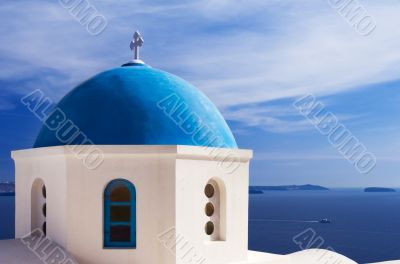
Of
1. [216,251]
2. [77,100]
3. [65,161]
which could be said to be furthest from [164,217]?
[77,100]

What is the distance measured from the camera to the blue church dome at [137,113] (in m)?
7.61

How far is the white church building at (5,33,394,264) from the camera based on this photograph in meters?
7.28

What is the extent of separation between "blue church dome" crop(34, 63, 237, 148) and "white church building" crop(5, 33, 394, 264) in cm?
2

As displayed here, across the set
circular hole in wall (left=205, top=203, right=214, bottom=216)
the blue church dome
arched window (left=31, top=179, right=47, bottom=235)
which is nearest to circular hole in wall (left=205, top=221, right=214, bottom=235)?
circular hole in wall (left=205, top=203, right=214, bottom=216)

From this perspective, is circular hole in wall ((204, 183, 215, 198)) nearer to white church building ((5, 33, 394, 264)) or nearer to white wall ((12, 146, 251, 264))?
white church building ((5, 33, 394, 264))

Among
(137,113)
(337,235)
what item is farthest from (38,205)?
(337,235)

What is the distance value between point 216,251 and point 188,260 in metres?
0.67

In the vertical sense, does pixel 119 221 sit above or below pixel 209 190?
below

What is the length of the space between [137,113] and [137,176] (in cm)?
108

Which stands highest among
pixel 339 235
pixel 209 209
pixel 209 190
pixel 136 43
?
pixel 136 43

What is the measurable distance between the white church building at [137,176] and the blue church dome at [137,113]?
2 cm

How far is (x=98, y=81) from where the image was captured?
841 cm

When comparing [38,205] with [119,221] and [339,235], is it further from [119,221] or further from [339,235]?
[339,235]

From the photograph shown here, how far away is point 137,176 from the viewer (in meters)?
7.27
